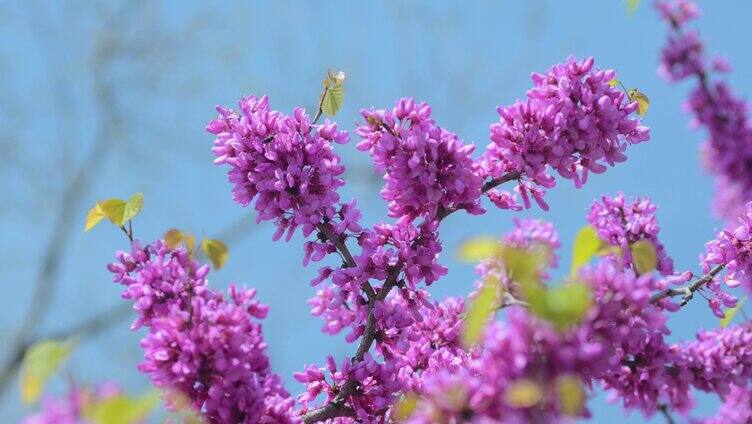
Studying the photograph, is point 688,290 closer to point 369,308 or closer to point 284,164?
point 369,308

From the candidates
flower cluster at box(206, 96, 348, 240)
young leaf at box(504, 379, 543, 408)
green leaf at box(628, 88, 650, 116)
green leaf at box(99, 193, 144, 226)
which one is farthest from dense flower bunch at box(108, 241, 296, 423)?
green leaf at box(628, 88, 650, 116)

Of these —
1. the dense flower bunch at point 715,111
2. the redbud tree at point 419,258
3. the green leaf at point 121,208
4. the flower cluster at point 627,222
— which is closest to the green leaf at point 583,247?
the redbud tree at point 419,258

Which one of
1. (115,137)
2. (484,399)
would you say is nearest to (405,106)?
(484,399)

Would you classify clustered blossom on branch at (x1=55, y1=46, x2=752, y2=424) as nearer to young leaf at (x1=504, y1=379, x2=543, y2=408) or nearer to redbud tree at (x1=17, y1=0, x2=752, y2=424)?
redbud tree at (x1=17, y1=0, x2=752, y2=424)

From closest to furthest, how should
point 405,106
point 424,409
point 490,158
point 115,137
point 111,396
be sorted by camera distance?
point 111,396 → point 424,409 → point 405,106 → point 490,158 → point 115,137

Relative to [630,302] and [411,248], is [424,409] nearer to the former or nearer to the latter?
[630,302]

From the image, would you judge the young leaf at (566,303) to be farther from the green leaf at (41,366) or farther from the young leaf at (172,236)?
the young leaf at (172,236)
